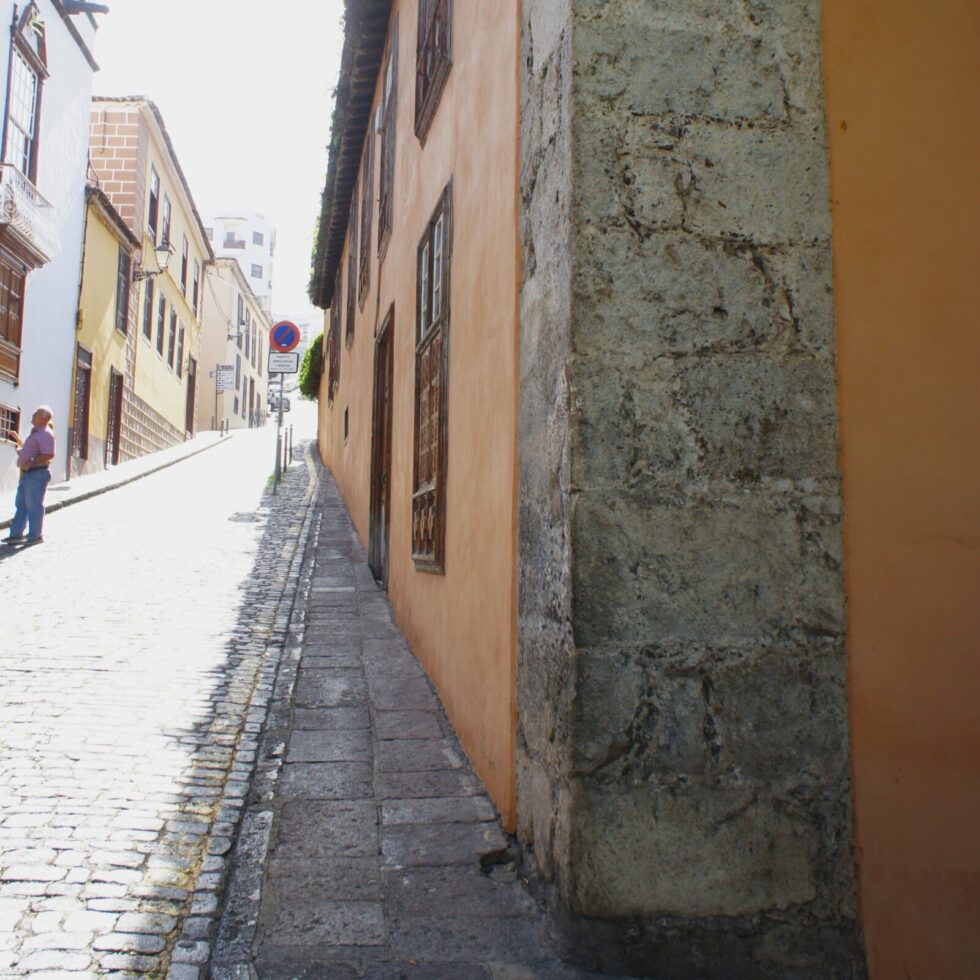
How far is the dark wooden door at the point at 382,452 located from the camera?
8156mm

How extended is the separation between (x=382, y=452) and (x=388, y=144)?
2789 millimetres

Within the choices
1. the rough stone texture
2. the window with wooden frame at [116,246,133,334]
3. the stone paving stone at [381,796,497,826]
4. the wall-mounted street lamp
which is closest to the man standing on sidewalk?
the stone paving stone at [381,796,497,826]

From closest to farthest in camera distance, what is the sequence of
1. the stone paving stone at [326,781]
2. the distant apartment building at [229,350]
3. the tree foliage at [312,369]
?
the stone paving stone at [326,781], the tree foliage at [312,369], the distant apartment building at [229,350]

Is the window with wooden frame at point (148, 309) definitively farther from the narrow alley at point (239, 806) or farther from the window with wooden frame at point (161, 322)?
the narrow alley at point (239, 806)

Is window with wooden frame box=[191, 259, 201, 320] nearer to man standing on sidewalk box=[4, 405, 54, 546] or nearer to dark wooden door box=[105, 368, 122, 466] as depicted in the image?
dark wooden door box=[105, 368, 122, 466]

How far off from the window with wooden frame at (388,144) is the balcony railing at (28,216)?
20.7 feet

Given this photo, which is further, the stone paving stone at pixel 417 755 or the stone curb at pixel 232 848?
the stone paving stone at pixel 417 755

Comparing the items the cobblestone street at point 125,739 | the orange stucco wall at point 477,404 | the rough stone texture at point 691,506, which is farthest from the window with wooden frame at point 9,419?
the rough stone texture at point 691,506

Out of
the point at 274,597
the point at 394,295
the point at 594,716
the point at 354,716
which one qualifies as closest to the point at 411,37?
the point at 394,295

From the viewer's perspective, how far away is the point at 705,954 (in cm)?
238

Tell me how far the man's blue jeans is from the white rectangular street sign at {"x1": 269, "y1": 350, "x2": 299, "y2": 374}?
18.3 feet

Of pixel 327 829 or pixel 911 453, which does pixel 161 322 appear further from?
pixel 911 453

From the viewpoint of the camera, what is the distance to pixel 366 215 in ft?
36.3

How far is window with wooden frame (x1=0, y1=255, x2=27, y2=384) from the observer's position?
13438 millimetres
